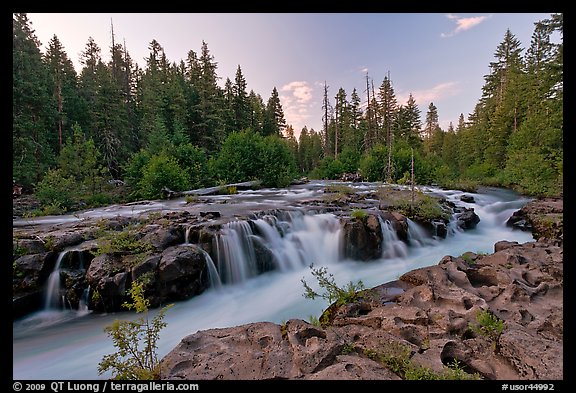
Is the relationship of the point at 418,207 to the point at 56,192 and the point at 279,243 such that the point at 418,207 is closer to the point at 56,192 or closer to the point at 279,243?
the point at 279,243

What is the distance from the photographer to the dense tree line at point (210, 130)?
13140 millimetres

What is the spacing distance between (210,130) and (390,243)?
27757 mm

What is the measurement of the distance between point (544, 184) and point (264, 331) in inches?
660

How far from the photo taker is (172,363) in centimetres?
235

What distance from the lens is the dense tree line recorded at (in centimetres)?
1314

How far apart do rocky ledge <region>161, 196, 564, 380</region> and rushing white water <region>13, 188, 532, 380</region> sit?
6.82 ft

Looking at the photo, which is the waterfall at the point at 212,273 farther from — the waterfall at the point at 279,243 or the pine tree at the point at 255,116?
the pine tree at the point at 255,116

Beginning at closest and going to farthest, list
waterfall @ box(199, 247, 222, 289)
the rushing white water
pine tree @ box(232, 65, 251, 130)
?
1. the rushing white water
2. waterfall @ box(199, 247, 222, 289)
3. pine tree @ box(232, 65, 251, 130)

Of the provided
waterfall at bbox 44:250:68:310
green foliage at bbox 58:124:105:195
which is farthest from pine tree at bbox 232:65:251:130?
waterfall at bbox 44:250:68:310

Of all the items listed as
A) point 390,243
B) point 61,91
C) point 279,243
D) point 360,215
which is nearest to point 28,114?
point 61,91

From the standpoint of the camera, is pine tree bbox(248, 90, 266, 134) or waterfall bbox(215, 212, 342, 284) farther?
pine tree bbox(248, 90, 266, 134)

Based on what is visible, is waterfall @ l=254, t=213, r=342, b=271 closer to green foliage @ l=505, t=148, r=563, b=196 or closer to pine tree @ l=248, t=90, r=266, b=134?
green foliage @ l=505, t=148, r=563, b=196
